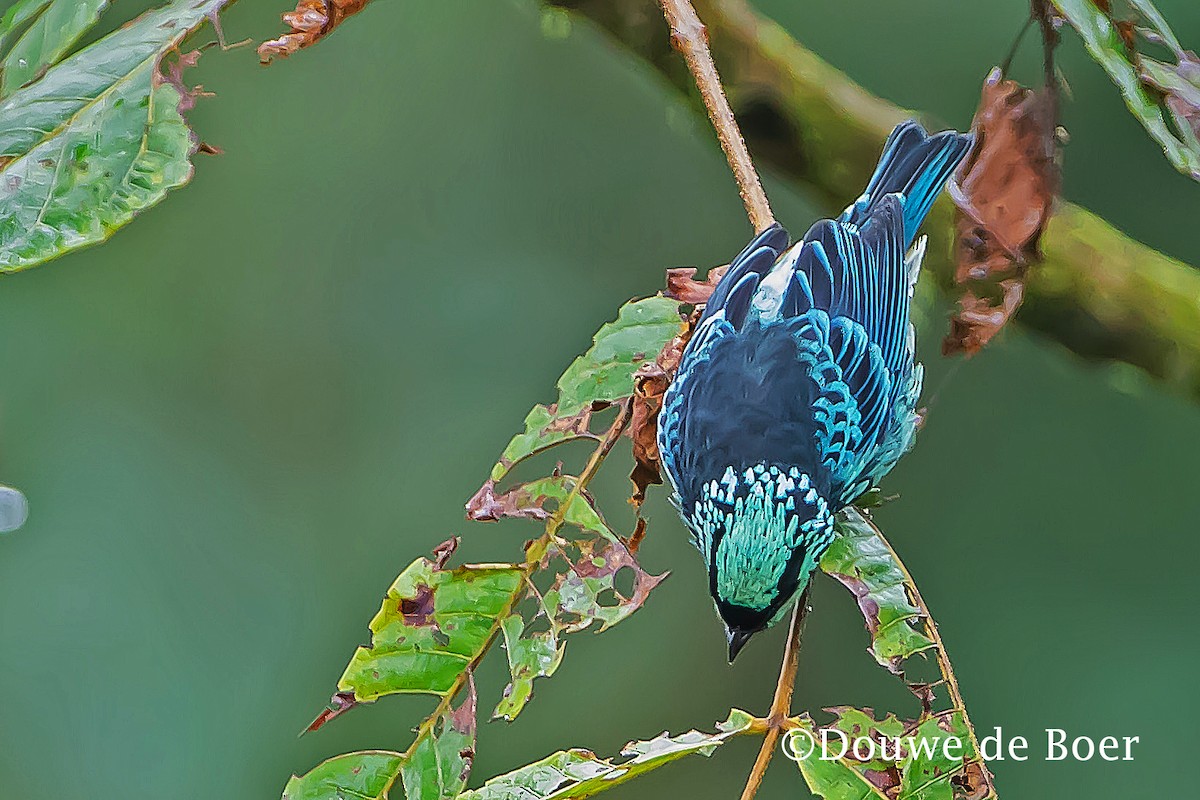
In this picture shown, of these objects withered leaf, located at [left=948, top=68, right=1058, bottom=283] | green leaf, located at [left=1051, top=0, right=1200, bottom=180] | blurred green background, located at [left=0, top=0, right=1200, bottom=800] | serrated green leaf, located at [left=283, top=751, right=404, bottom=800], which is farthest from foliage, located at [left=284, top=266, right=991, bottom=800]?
blurred green background, located at [left=0, top=0, right=1200, bottom=800]

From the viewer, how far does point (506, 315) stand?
13.9 feet

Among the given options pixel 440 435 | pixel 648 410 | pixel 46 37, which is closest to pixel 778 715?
pixel 648 410

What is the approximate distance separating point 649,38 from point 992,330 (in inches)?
32.1

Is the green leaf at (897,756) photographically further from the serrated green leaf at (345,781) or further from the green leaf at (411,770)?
the serrated green leaf at (345,781)

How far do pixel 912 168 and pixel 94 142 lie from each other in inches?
58.4

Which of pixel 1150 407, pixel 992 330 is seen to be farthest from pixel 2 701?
pixel 1150 407

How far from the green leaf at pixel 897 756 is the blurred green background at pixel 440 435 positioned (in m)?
2.10

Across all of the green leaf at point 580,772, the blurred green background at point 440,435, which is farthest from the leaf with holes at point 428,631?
the blurred green background at point 440,435

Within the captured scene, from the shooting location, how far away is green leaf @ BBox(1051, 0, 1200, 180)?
1417 millimetres

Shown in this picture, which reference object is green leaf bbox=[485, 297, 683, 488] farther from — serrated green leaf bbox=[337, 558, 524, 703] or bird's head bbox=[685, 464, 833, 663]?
bird's head bbox=[685, 464, 833, 663]

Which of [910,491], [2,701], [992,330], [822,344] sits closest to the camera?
[992,330]

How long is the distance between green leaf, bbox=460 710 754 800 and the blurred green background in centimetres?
211

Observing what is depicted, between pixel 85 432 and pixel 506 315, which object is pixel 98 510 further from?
pixel 506 315

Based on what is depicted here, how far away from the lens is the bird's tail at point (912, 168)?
2516 mm
